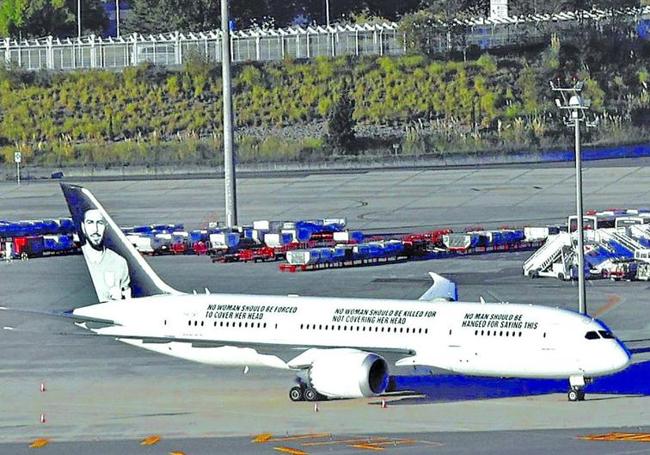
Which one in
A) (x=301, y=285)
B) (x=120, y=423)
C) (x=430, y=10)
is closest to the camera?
(x=120, y=423)

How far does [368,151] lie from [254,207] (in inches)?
768

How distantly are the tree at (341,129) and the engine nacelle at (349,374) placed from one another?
82.3 metres

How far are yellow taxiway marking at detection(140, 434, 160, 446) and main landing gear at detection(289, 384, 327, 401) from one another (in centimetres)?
603

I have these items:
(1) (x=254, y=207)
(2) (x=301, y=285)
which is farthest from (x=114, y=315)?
(1) (x=254, y=207)

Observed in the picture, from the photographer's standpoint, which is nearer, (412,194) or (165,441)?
(165,441)

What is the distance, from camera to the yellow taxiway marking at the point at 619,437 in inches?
1674

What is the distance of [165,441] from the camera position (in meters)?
44.1

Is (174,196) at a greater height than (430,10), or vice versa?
(430,10)

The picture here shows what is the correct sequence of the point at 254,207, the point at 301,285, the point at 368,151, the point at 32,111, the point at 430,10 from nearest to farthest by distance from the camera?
the point at 301,285 → the point at 254,207 → the point at 368,151 → the point at 32,111 → the point at 430,10

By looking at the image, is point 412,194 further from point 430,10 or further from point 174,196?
point 430,10

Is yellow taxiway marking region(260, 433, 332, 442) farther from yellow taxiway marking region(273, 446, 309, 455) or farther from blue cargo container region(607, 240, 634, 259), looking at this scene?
blue cargo container region(607, 240, 634, 259)

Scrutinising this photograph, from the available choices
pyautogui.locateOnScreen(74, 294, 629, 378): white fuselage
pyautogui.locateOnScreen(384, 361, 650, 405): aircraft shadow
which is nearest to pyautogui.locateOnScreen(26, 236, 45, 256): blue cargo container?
pyautogui.locateOnScreen(74, 294, 629, 378): white fuselage

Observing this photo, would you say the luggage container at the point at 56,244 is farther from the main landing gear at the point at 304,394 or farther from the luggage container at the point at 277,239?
the main landing gear at the point at 304,394

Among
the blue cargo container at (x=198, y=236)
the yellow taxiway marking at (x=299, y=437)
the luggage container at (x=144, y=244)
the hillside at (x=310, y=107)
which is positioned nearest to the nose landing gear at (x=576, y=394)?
the yellow taxiway marking at (x=299, y=437)
